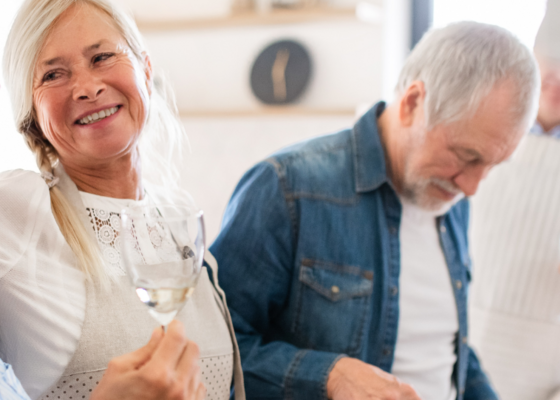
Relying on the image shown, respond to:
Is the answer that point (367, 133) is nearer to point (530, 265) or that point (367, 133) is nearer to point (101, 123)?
point (101, 123)

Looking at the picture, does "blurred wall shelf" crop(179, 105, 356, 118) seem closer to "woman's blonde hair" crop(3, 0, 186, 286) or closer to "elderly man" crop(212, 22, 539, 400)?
"elderly man" crop(212, 22, 539, 400)

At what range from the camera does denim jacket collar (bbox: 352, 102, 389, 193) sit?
1.32m

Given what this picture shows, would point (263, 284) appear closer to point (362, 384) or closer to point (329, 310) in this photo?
point (329, 310)

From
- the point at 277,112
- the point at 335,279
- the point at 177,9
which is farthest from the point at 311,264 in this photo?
the point at 177,9

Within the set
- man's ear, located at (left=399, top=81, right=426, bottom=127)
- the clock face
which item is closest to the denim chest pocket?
man's ear, located at (left=399, top=81, right=426, bottom=127)

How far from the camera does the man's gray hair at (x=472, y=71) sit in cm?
120

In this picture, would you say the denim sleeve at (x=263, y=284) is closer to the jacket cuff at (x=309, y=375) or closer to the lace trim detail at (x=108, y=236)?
the jacket cuff at (x=309, y=375)

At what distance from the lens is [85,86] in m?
0.89

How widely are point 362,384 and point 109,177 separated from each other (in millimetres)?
588

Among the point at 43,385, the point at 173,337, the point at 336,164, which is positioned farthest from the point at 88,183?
the point at 336,164

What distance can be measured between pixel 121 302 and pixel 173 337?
286mm

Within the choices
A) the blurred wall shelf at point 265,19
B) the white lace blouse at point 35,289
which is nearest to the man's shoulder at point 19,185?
the white lace blouse at point 35,289

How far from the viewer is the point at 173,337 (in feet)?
2.06

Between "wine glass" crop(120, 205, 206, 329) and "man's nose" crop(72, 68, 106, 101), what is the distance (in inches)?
12.7
